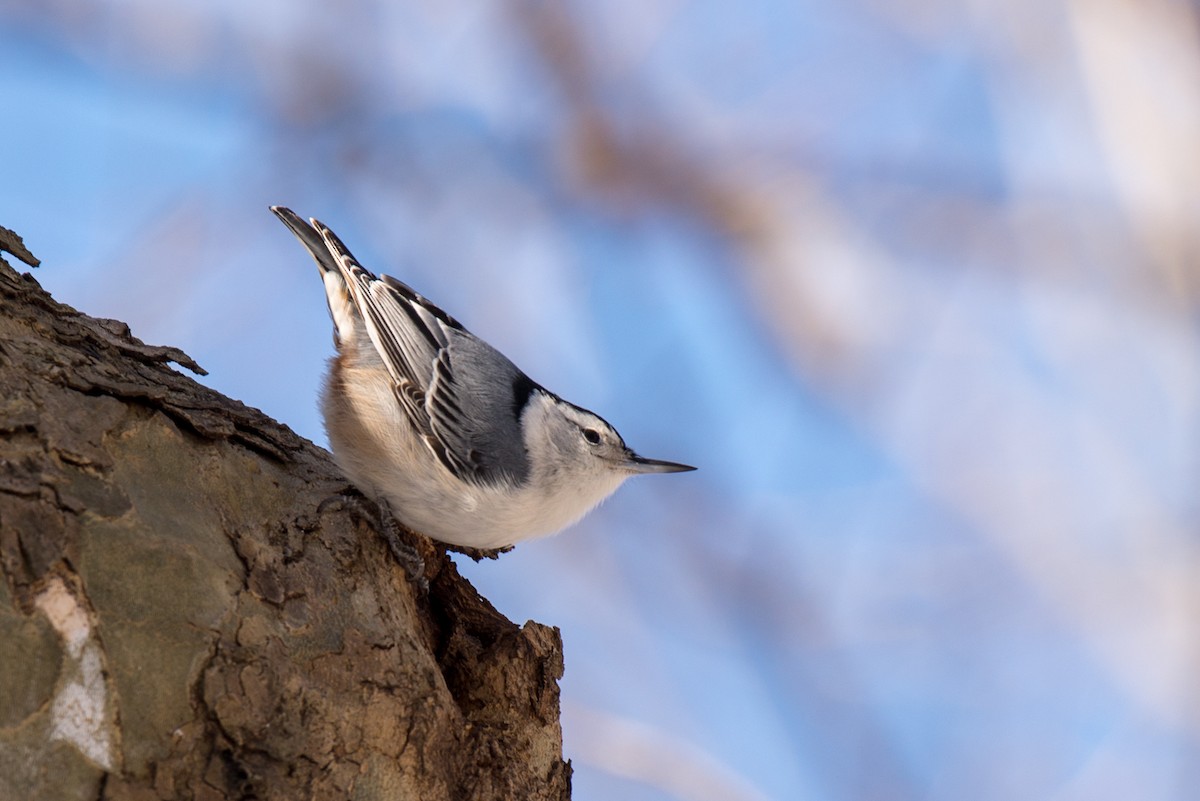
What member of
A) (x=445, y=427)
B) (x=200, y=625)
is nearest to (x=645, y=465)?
(x=445, y=427)

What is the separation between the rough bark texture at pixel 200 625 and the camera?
161 cm

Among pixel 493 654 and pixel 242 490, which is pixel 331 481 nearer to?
pixel 242 490

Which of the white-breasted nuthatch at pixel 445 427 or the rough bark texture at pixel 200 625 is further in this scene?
the white-breasted nuthatch at pixel 445 427

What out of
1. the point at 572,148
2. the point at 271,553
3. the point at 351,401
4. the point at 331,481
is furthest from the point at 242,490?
the point at 572,148

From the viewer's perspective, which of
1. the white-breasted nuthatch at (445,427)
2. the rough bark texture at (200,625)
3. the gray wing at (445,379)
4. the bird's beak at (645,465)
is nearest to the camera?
the rough bark texture at (200,625)

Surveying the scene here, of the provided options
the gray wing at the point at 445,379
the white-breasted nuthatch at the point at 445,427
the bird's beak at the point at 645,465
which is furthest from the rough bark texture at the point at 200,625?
the bird's beak at the point at 645,465

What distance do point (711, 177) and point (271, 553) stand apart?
5.90 feet

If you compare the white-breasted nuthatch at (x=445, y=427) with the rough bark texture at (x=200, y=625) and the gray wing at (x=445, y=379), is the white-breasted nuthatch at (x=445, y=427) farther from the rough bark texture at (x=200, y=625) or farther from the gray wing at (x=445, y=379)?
the rough bark texture at (x=200, y=625)

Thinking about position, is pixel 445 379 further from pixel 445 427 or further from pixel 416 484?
pixel 416 484

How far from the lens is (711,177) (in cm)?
324

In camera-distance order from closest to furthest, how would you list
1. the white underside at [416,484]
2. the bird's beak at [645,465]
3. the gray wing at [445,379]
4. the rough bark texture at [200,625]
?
the rough bark texture at [200,625] < the white underside at [416,484] < the gray wing at [445,379] < the bird's beak at [645,465]

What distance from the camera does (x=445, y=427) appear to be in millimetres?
2879

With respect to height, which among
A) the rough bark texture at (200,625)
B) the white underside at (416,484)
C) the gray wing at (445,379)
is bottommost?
the rough bark texture at (200,625)

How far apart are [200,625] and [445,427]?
1.17m
